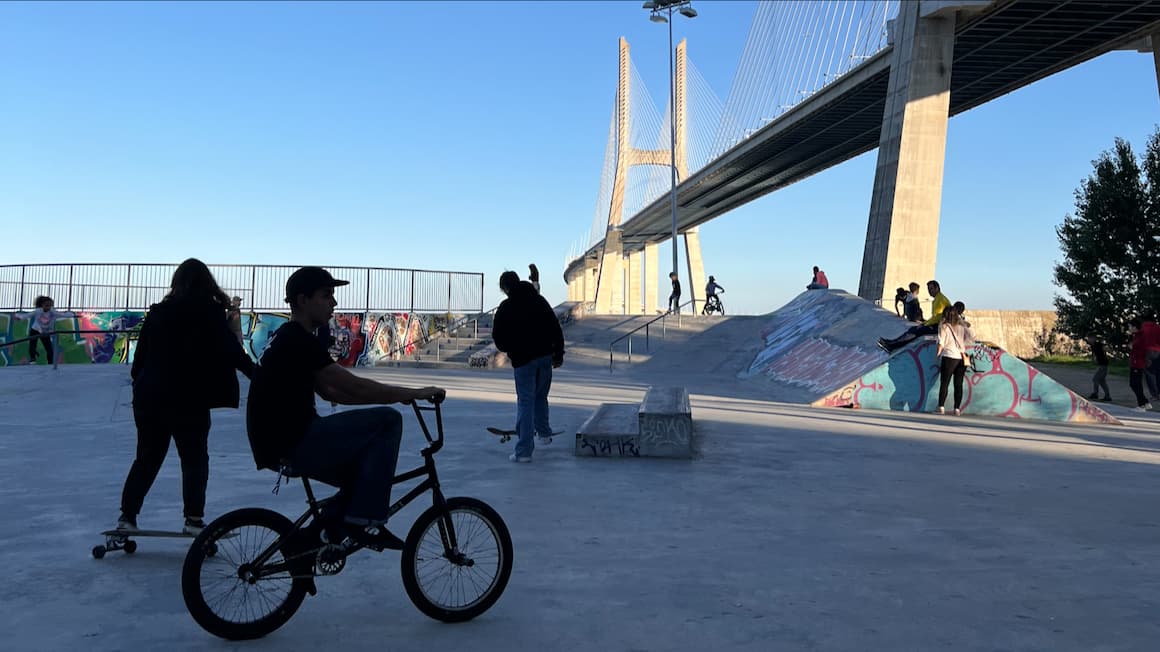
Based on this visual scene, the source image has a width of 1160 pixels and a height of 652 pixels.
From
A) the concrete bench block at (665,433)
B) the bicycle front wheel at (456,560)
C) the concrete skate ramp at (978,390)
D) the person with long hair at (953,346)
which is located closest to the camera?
the bicycle front wheel at (456,560)

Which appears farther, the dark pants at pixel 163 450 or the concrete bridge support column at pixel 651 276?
the concrete bridge support column at pixel 651 276

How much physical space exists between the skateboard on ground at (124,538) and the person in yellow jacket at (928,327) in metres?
10.4

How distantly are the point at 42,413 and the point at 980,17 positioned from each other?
→ 2536 centimetres

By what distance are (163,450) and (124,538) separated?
0.46m

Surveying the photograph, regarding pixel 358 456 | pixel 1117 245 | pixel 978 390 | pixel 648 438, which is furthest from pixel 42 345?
pixel 1117 245

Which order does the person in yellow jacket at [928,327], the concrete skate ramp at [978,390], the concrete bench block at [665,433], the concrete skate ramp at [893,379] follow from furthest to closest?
the person in yellow jacket at [928,327], the concrete skate ramp at [893,379], the concrete skate ramp at [978,390], the concrete bench block at [665,433]

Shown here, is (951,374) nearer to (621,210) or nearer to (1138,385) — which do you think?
(1138,385)

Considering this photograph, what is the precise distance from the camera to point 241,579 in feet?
10.1

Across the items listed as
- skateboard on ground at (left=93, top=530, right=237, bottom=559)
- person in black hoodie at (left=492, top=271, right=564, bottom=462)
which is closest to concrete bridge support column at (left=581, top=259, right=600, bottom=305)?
person in black hoodie at (left=492, top=271, right=564, bottom=462)

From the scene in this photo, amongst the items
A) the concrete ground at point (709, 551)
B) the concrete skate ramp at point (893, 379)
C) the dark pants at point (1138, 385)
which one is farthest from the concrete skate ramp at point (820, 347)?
the concrete ground at point (709, 551)

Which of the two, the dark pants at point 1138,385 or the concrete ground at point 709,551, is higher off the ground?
the dark pants at point 1138,385

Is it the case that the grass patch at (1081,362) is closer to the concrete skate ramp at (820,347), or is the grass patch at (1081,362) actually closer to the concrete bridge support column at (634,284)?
the concrete skate ramp at (820,347)

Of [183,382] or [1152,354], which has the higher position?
[1152,354]

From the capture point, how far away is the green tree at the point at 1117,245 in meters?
26.5
